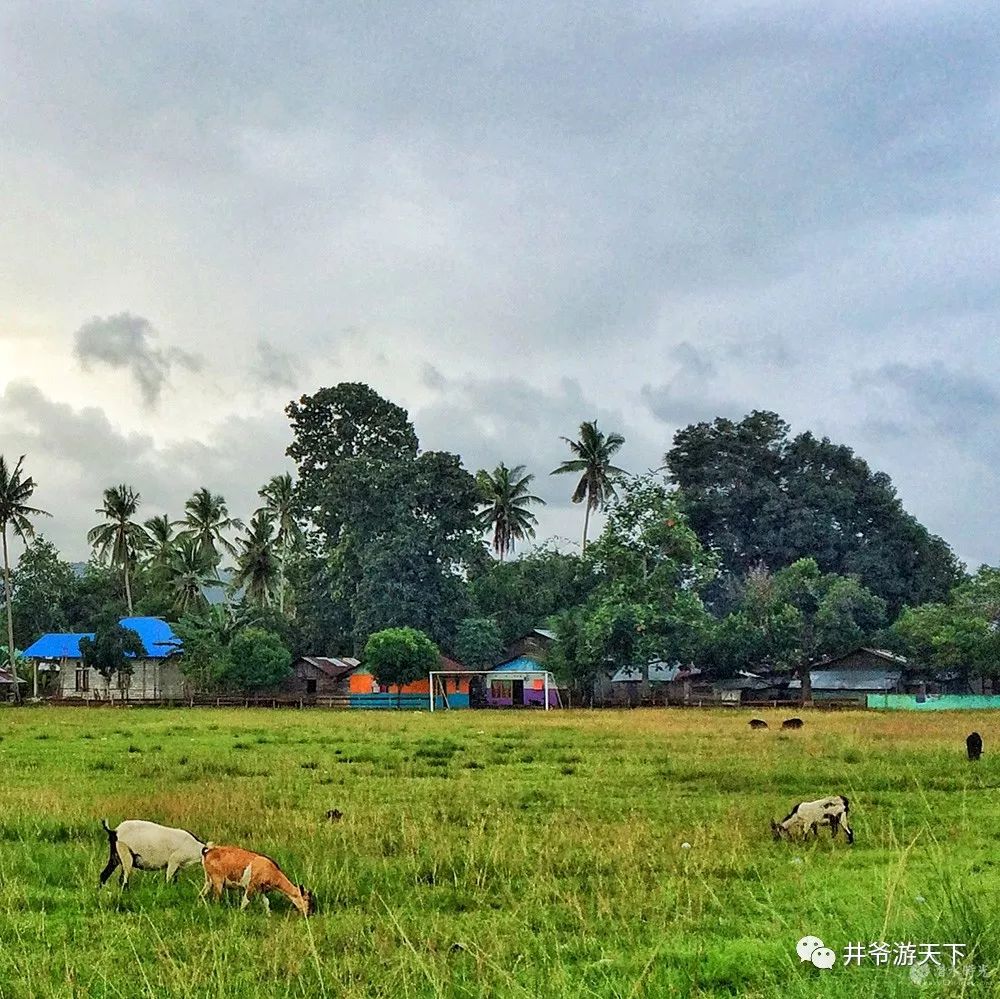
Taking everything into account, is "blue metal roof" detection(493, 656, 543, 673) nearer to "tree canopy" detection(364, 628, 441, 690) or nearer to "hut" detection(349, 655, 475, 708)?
"hut" detection(349, 655, 475, 708)

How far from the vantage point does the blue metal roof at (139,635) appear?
221 ft

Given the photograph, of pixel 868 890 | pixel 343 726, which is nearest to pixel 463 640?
pixel 343 726

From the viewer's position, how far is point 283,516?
78.9 metres

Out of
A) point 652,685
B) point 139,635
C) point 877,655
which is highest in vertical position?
point 139,635

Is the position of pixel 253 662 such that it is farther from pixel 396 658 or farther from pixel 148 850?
pixel 148 850

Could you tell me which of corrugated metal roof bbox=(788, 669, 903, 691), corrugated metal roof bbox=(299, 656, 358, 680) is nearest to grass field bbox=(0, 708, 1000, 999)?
corrugated metal roof bbox=(788, 669, 903, 691)

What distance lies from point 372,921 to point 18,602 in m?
82.3

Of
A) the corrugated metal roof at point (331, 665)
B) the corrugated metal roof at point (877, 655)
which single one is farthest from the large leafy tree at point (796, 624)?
the corrugated metal roof at point (331, 665)

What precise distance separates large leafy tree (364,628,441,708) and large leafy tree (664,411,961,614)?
91.5ft

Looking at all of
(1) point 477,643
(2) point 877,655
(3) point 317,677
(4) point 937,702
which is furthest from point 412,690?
(4) point 937,702

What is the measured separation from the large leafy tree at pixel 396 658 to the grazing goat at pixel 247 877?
4999 centimetres

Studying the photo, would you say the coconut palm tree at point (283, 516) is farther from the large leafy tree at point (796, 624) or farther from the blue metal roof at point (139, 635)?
the large leafy tree at point (796, 624)

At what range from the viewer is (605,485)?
73.6m

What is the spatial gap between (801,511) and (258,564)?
37228mm
